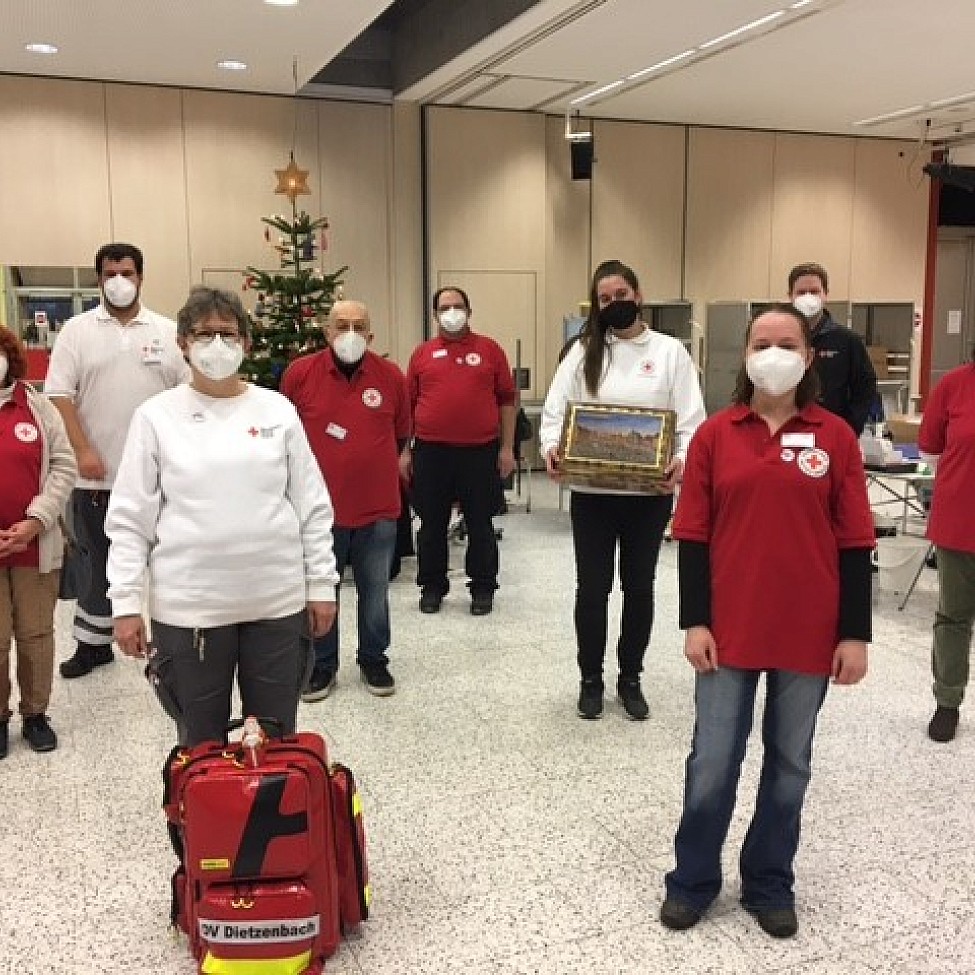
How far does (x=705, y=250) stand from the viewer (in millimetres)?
9773

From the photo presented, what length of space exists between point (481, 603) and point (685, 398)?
1946 millimetres

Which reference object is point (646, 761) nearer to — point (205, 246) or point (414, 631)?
point (414, 631)

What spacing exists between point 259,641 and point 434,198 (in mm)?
6741

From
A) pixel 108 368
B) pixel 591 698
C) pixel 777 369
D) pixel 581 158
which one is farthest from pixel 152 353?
pixel 581 158

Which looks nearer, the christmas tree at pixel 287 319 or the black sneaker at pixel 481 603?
the black sneaker at pixel 481 603

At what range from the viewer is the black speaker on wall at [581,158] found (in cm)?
856

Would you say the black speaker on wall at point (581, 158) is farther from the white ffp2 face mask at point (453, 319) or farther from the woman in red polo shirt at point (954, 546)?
the woman in red polo shirt at point (954, 546)

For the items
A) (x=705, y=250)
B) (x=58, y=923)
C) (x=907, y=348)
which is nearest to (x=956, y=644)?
(x=58, y=923)

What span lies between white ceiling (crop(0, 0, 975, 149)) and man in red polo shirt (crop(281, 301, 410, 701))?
2977 mm

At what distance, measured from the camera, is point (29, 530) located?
3.19 m

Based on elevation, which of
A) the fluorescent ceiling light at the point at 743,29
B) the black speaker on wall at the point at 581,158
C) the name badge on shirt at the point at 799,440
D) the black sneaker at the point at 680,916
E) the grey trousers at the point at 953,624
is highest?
the fluorescent ceiling light at the point at 743,29

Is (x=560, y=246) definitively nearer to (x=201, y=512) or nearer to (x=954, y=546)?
(x=954, y=546)

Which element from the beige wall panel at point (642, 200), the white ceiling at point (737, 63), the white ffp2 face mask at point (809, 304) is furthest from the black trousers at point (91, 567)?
the beige wall panel at point (642, 200)

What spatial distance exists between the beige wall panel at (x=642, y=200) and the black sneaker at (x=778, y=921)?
7.60m
